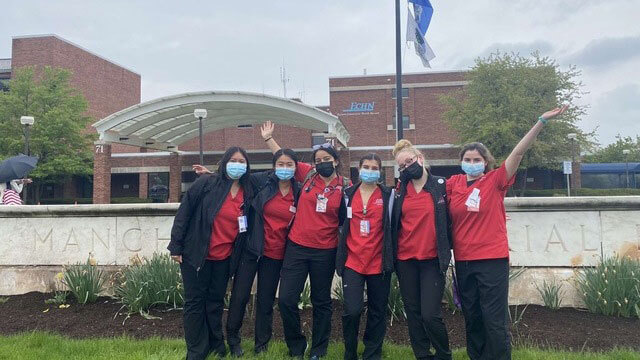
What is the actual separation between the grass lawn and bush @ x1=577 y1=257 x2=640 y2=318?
1.03 meters

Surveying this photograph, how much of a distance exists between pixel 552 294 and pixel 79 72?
4350 cm

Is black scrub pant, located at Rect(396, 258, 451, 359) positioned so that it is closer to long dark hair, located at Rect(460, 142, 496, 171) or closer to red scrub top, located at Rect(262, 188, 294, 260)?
long dark hair, located at Rect(460, 142, 496, 171)

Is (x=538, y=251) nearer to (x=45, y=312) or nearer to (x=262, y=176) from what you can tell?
(x=262, y=176)

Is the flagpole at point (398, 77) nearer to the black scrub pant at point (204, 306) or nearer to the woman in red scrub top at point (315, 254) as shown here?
the woman in red scrub top at point (315, 254)

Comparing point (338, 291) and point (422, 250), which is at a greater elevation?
point (422, 250)

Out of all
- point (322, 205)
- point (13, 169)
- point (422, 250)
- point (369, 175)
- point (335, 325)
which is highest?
point (13, 169)

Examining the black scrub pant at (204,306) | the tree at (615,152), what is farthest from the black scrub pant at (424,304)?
the tree at (615,152)

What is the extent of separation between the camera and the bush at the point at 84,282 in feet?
18.2

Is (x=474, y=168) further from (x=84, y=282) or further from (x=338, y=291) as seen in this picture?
(x=84, y=282)

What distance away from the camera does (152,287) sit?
5.20 meters

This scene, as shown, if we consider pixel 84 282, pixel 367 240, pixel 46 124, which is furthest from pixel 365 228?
pixel 46 124

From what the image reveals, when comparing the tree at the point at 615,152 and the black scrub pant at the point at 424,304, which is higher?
the tree at the point at 615,152

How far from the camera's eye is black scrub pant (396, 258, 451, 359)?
3596 millimetres

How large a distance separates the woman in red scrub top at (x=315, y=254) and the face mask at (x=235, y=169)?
586 millimetres
